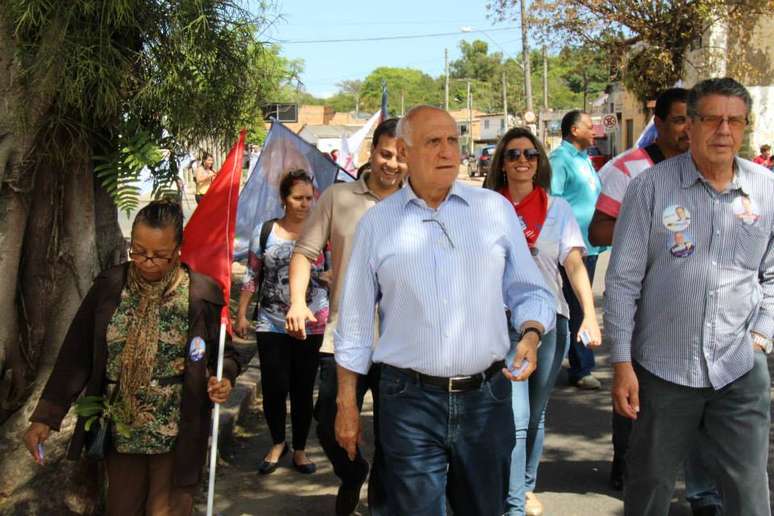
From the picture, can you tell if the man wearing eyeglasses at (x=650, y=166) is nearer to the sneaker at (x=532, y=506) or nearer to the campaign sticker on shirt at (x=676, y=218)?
the sneaker at (x=532, y=506)

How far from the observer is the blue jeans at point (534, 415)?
15.0 ft

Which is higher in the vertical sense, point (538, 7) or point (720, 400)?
point (538, 7)

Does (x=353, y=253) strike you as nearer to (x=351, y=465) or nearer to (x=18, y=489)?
(x=351, y=465)

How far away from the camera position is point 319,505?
5348 mm

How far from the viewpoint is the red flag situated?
4.66m

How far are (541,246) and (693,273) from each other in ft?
4.60

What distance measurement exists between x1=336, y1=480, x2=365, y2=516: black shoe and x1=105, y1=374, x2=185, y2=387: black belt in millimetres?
1399

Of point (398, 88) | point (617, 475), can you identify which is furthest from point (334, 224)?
point (398, 88)

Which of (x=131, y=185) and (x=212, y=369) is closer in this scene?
(x=212, y=369)

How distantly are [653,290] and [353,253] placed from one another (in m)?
1.18

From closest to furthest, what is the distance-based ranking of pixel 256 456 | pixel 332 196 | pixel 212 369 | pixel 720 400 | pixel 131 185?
pixel 720 400, pixel 212 369, pixel 131 185, pixel 332 196, pixel 256 456

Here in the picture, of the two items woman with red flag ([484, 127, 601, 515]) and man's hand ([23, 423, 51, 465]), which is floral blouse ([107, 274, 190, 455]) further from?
woman with red flag ([484, 127, 601, 515])

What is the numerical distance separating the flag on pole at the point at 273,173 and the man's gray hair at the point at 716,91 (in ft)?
11.9

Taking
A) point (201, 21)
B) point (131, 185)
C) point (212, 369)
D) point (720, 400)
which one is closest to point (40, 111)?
point (131, 185)
